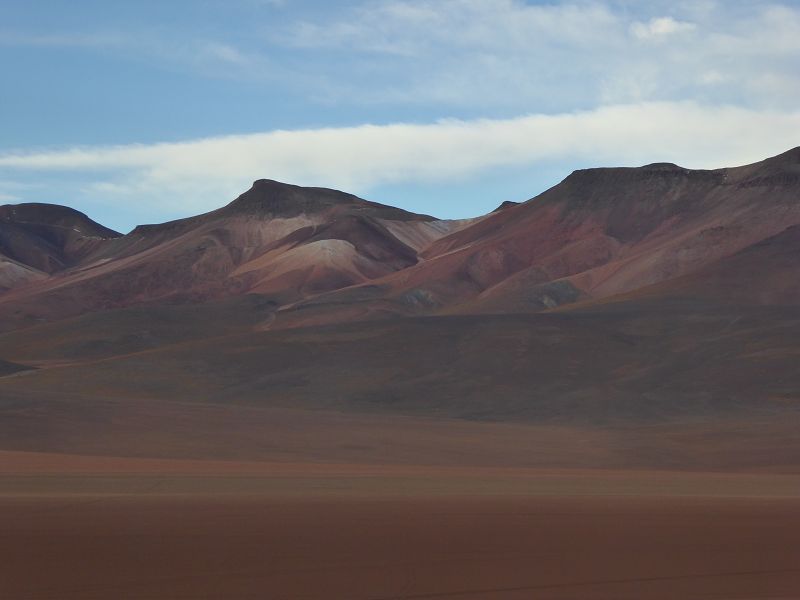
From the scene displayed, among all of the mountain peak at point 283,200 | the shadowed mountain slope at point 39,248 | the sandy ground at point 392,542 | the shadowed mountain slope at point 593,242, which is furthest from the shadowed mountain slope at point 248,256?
the sandy ground at point 392,542

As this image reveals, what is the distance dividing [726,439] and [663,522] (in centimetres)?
2252

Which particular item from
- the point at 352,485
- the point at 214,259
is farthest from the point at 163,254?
the point at 352,485

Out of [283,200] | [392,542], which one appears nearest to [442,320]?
[392,542]

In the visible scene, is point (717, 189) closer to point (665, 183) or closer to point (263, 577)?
point (665, 183)

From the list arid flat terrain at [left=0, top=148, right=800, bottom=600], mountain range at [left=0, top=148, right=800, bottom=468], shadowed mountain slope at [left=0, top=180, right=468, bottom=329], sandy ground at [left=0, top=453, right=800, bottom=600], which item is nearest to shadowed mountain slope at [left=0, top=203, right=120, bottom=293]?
mountain range at [left=0, top=148, right=800, bottom=468]

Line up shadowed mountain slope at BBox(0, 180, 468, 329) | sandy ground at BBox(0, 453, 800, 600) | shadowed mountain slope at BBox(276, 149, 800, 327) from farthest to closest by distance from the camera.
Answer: shadowed mountain slope at BBox(0, 180, 468, 329) → shadowed mountain slope at BBox(276, 149, 800, 327) → sandy ground at BBox(0, 453, 800, 600)

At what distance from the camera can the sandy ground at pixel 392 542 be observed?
11234mm

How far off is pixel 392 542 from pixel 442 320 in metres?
59.1

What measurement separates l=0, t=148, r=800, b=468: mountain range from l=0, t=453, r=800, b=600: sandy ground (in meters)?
14.1

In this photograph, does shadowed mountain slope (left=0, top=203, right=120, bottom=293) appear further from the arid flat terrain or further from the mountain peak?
the mountain peak

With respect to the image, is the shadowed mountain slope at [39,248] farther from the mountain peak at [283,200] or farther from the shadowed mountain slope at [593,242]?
the shadowed mountain slope at [593,242]

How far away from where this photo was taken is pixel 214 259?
480 ft

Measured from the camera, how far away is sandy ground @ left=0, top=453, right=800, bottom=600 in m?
11.2

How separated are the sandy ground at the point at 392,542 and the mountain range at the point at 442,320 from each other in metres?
14.1
